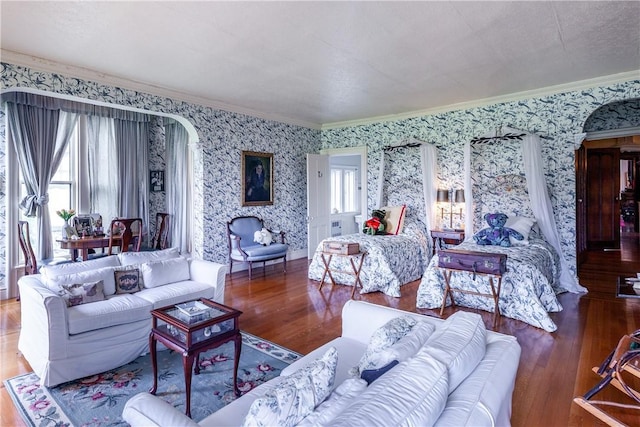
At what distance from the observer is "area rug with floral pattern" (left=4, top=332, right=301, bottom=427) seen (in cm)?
230

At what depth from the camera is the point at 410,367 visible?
138cm

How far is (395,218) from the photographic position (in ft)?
20.5

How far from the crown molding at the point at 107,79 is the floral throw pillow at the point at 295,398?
4658 mm

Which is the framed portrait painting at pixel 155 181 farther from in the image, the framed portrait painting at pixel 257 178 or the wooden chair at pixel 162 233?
the framed portrait painting at pixel 257 178

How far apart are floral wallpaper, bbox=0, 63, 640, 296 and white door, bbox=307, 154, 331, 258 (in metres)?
0.39

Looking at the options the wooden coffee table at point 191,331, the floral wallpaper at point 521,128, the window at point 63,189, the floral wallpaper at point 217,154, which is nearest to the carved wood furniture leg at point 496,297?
the floral wallpaper at point 521,128

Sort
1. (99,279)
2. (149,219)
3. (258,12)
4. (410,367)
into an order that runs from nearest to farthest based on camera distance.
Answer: (410,367), (258,12), (99,279), (149,219)

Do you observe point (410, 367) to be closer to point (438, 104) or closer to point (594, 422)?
point (594, 422)

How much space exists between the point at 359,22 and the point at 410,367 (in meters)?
2.83

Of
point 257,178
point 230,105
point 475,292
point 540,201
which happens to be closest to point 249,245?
point 257,178

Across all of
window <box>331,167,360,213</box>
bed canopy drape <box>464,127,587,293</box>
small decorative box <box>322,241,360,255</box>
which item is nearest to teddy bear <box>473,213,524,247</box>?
bed canopy drape <box>464,127,587,293</box>

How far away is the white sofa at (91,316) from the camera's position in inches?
104

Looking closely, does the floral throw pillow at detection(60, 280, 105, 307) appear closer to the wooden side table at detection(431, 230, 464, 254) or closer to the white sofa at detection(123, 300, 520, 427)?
the white sofa at detection(123, 300, 520, 427)

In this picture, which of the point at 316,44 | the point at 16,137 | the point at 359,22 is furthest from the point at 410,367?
the point at 16,137
